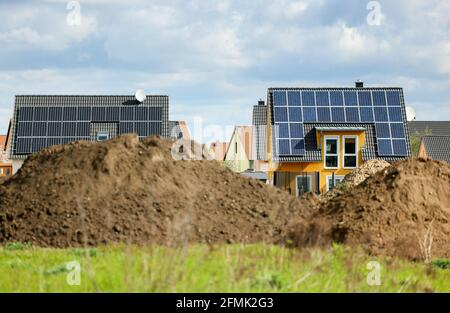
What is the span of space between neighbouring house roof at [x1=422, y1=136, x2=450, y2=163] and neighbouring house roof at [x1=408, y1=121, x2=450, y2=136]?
37.9 ft

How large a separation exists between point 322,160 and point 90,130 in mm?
14414

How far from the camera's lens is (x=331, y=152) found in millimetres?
39688

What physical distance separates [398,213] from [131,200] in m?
5.65

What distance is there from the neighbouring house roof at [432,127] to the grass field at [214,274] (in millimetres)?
61570

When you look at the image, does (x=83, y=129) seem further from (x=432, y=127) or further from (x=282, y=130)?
(x=432, y=127)

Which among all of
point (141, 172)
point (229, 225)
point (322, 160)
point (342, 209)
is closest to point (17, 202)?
point (141, 172)

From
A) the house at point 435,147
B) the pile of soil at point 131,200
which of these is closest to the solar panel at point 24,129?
the pile of soil at point 131,200

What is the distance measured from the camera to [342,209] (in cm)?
1572

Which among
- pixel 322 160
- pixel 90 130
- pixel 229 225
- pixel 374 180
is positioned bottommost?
pixel 229 225

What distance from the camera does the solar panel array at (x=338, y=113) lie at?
38.8 meters

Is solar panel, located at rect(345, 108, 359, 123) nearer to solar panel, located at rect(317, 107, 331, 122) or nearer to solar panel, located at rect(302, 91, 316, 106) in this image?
solar panel, located at rect(317, 107, 331, 122)

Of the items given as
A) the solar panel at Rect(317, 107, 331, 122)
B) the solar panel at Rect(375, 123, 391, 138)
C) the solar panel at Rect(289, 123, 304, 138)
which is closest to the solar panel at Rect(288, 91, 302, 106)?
→ the solar panel at Rect(317, 107, 331, 122)

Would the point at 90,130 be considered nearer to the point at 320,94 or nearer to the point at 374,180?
the point at 320,94
